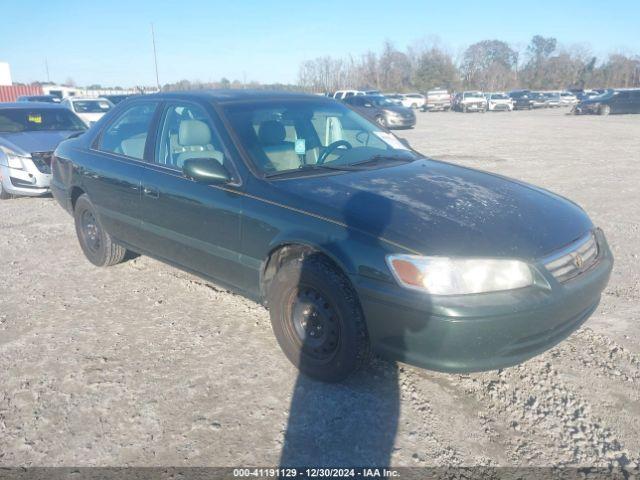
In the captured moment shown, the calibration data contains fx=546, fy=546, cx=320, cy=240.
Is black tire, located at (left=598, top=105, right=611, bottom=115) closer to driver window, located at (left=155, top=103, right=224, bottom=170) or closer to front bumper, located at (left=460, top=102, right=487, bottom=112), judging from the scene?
front bumper, located at (left=460, top=102, right=487, bottom=112)

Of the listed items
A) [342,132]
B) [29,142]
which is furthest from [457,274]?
[29,142]

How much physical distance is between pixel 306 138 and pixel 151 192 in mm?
1222

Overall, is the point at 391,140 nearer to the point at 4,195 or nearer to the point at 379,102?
the point at 4,195

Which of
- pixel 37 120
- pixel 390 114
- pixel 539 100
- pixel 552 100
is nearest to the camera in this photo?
pixel 37 120

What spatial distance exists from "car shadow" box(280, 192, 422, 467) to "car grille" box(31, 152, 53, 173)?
20.6 ft

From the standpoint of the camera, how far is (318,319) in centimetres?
312

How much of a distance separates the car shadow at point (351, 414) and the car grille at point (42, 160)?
6276mm

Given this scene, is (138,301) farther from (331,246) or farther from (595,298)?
(595,298)

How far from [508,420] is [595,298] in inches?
35.5

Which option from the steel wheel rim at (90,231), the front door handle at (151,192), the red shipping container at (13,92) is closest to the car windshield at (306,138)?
the front door handle at (151,192)

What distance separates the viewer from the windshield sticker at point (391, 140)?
4.34 meters

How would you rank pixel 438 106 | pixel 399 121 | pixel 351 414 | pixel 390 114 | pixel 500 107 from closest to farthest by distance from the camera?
pixel 351 414 → pixel 390 114 → pixel 399 121 → pixel 500 107 → pixel 438 106

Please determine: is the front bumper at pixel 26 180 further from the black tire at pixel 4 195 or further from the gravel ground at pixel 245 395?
the gravel ground at pixel 245 395

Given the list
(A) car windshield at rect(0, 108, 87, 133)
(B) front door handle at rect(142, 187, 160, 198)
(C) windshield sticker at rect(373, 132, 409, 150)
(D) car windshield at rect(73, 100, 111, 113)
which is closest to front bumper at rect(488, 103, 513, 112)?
(D) car windshield at rect(73, 100, 111, 113)
